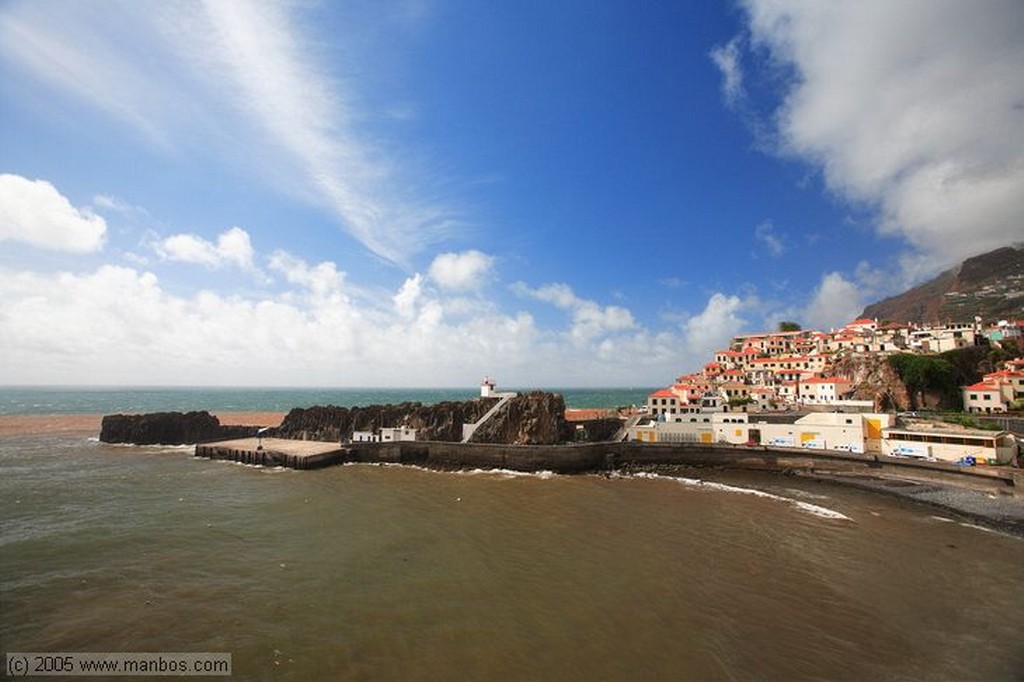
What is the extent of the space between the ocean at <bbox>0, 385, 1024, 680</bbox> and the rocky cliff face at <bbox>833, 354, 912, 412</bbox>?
31.1 metres

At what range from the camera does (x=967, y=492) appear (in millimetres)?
26297

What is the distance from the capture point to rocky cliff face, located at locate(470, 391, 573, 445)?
4331 centimetres

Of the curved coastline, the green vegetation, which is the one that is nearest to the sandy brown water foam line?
the curved coastline

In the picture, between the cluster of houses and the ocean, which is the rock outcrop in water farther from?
the ocean

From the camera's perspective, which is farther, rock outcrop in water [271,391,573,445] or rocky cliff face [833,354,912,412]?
rocky cliff face [833,354,912,412]

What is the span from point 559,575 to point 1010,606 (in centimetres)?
1438

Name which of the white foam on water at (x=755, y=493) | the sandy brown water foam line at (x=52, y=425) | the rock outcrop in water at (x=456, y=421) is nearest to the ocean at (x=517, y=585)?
the white foam on water at (x=755, y=493)

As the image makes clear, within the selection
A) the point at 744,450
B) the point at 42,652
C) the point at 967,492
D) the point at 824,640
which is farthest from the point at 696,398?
the point at 42,652

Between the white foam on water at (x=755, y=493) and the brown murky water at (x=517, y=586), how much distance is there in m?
0.27

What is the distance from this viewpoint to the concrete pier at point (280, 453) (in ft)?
126

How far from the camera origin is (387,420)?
47500mm

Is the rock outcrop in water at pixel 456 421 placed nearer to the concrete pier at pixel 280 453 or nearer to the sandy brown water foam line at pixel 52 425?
the concrete pier at pixel 280 453

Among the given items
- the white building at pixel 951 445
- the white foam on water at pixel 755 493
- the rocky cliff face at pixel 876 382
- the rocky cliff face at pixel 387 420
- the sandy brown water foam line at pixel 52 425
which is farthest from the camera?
the sandy brown water foam line at pixel 52 425

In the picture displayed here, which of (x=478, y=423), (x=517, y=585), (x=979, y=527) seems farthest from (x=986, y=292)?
(x=517, y=585)
